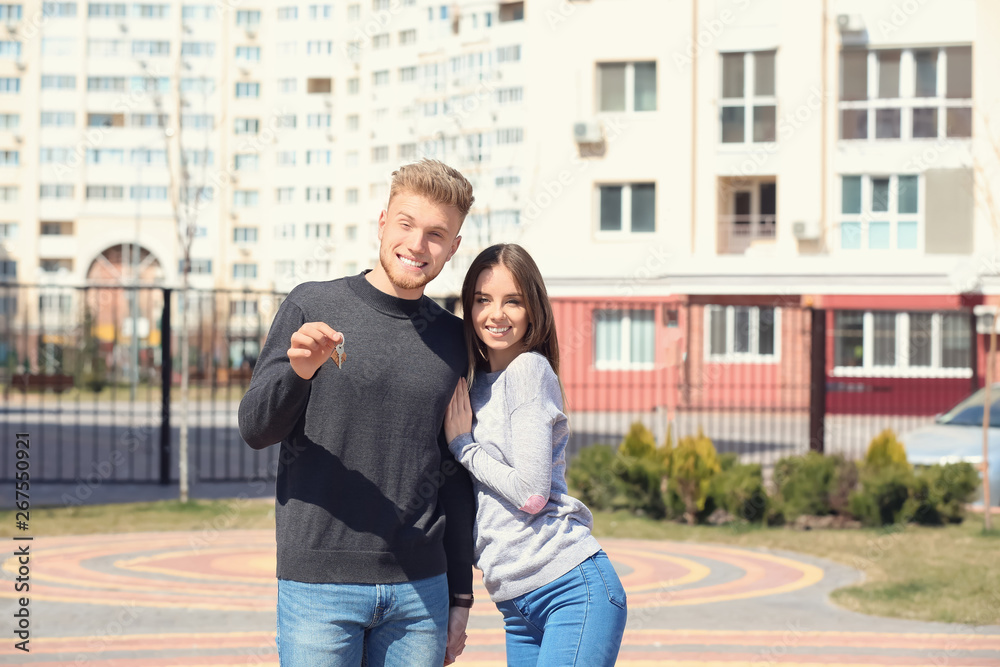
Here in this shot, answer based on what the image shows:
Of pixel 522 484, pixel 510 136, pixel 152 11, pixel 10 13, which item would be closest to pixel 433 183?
pixel 522 484

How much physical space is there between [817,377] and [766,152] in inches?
767

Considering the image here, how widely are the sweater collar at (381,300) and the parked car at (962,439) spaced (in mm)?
9404

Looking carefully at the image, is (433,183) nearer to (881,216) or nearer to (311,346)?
(311,346)

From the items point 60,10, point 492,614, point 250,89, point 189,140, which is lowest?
point 492,614

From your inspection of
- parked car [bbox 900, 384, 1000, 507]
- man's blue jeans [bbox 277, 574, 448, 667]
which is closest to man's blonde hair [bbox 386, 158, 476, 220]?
man's blue jeans [bbox 277, 574, 448, 667]

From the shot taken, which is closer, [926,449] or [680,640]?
[680,640]

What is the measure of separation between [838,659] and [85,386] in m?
33.1

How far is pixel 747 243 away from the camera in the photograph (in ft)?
106

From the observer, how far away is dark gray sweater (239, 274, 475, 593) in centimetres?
289

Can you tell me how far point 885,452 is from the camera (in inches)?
441

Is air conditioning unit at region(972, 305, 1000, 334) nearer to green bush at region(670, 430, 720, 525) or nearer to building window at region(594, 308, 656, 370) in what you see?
green bush at region(670, 430, 720, 525)

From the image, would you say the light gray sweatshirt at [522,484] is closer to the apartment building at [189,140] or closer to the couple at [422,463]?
the couple at [422,463]

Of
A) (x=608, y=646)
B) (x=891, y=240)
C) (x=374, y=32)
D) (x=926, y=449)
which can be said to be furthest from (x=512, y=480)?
(x=374, y=32)

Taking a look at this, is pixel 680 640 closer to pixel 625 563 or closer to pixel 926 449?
pixel 625 563
